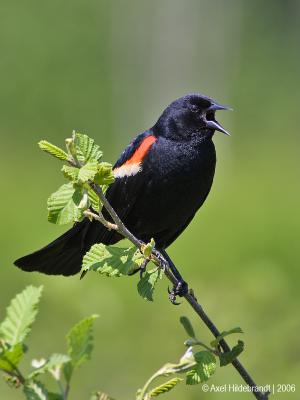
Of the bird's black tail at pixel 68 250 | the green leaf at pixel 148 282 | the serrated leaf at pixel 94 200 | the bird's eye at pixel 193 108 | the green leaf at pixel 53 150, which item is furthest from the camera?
the bird's eye at pixel 193 108

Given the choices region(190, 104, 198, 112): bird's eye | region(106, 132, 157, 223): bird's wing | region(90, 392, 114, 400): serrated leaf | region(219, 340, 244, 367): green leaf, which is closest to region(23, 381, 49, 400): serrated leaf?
region(90, 392, 114, 400): serrated leaf

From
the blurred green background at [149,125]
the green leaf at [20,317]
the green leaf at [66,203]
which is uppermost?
the green leaf at [66,203]

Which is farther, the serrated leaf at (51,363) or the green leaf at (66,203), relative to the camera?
the green leaf at (66,203)

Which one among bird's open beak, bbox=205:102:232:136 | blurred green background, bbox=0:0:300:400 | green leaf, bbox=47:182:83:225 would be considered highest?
green leaf, bbox=47:182:83:225

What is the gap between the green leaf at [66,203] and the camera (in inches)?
51.9

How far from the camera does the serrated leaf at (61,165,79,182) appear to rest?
128cm

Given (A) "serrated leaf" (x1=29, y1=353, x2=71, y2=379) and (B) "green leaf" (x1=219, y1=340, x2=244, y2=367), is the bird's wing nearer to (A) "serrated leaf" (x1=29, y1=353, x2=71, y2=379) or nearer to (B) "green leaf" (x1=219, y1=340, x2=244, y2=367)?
(B) "green leaf" (x1=219, y1=340, x2=244, y2=367)

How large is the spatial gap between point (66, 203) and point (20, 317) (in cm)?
26

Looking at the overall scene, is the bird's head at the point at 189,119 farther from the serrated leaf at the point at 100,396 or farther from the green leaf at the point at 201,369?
the serrated leaf at the point at 100,396

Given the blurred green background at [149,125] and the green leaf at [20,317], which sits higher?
the green leaf at [20,317]

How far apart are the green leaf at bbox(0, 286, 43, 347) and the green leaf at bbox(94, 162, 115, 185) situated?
0.25m

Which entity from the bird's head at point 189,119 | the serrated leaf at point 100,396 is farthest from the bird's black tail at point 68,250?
the serrated leaf at point 100,396

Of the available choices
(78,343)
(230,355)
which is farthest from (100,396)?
(230,355)

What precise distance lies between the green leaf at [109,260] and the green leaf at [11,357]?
1.27ft
